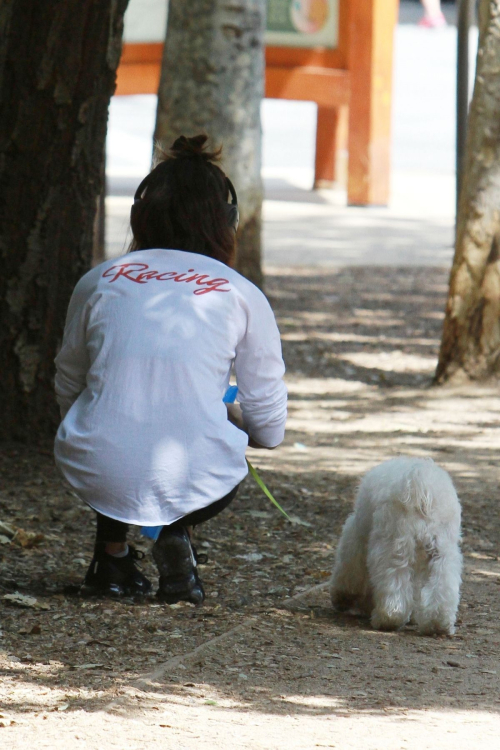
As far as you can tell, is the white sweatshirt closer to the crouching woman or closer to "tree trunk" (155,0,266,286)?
the crouching woman

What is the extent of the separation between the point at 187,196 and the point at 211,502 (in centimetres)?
99

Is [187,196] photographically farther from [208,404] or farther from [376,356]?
[376,356]

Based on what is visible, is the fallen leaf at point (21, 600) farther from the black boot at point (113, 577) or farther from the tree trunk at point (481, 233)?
the tree trunk at point (481, 233)

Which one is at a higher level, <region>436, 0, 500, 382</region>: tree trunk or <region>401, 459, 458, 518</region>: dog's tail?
<region>436, 0, 500, 382</region>: tree trunk

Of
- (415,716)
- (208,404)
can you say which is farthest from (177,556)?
(415,716)

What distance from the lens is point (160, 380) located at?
11.4 ft

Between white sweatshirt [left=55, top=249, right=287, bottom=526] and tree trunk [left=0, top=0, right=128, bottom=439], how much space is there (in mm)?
1648

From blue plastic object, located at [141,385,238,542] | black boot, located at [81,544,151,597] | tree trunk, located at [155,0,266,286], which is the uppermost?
tree trunk, located at [155,0,266,286]

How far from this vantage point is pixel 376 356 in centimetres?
915

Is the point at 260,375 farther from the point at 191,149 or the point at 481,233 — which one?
the point at 481,233

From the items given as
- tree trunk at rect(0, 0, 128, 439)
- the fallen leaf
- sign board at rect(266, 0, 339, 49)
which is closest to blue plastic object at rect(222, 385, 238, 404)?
the fallen leaf

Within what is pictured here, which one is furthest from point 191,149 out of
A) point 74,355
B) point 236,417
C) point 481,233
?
point 481,233

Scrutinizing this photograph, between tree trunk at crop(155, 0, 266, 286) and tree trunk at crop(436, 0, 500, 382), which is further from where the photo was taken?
tree trunk at crop(155, 0, 266, 286)

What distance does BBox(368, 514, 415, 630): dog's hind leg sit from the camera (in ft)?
11.9
